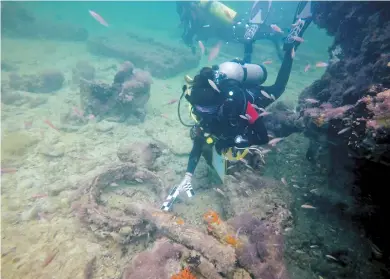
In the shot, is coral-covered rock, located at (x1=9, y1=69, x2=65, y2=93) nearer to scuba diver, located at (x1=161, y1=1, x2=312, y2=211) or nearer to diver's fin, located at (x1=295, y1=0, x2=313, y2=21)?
scuba diver, located at (x1=161, y1=1, x2=312, y2=211)

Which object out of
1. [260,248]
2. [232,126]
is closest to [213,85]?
[232,126]

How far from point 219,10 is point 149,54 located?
5773 millimetres

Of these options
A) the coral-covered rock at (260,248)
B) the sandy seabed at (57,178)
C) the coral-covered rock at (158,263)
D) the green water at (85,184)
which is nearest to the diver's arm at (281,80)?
the green water at (85,184)

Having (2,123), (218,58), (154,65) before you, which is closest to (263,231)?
(2,123)

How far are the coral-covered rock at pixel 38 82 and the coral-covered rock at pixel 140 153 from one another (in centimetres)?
795

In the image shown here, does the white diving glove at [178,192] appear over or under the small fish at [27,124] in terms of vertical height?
over

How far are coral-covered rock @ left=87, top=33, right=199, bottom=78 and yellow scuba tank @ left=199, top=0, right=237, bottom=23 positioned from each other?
4105 mm

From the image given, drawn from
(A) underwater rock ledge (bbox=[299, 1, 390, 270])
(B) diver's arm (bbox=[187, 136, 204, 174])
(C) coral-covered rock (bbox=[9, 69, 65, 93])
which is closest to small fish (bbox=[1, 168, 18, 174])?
(B) diver's arm (bbox=[187, 136, 204, 174])

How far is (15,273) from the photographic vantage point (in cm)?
384

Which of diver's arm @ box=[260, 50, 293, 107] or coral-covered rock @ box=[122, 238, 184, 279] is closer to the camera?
coral-covered rock @ box=[122, 238, 184, 279]

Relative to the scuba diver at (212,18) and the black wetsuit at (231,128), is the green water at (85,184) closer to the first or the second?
the black wetsuit at (231,128)

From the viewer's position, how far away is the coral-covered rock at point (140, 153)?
20.8 feet

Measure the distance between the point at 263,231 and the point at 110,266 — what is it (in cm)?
269

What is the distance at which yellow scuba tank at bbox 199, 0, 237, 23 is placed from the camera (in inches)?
497
